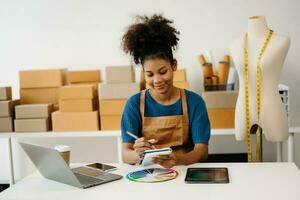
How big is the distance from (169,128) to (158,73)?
276 mm

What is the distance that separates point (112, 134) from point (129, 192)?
121cm

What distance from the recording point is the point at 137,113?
1863 mm

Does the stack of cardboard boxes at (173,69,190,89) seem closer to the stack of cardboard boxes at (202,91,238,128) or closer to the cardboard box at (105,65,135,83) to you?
the stack of cardboard boxes at (202,91,238,128)

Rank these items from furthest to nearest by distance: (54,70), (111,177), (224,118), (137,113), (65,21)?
(65,21) < (54,70) < (224,118) < (137,113) < (111,177)

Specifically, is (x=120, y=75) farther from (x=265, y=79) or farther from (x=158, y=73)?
(x=265, y=79)

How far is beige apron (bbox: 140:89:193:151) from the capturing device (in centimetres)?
186

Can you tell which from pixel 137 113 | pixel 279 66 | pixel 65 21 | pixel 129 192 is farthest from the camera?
pixel 65 21

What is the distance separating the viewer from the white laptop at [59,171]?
1.34 metres

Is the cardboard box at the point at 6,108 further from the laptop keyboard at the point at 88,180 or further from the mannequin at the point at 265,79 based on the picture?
the mannequin at the point at 265,79

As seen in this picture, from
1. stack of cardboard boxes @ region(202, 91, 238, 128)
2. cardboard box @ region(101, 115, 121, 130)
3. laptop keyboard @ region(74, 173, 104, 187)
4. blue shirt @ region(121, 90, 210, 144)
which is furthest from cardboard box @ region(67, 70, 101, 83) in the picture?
laptop keyboard @ region(74, 173, 104, 187)

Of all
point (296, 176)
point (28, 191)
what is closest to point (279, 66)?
point (296, 176)

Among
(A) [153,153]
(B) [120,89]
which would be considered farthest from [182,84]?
(A) [153,153]

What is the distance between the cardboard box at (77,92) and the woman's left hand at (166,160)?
1.10 m

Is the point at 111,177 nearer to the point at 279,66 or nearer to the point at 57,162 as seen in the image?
the point at 57,162
